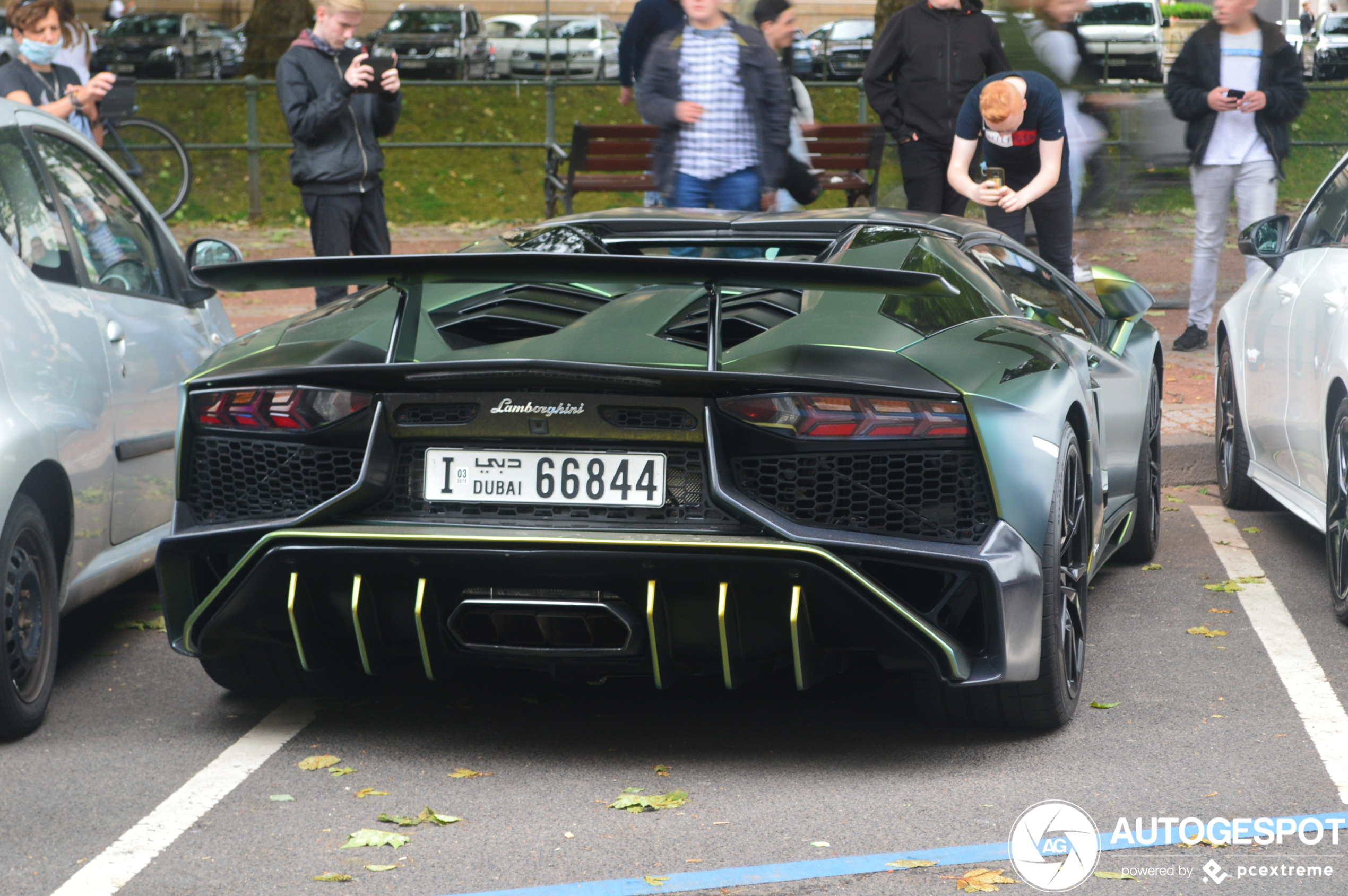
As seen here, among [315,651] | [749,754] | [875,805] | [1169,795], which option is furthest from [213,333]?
[1169,795]

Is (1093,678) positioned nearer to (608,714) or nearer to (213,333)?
(608,714)

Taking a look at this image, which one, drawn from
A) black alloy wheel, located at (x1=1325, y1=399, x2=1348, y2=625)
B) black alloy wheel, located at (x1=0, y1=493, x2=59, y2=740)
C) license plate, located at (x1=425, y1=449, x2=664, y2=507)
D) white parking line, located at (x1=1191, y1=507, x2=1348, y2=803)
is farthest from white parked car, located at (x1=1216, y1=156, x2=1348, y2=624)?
black alloy wheel, located at (x1=0, y1=493, x2=59, y2=740)

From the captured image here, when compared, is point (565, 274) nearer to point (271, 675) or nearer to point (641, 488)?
point (641, 488)

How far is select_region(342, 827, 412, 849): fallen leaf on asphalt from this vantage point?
3.59 m

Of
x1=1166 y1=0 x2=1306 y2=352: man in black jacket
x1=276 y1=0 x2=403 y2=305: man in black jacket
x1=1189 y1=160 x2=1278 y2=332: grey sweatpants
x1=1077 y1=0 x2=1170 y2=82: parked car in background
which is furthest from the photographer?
x1=1077 y1=0 x2=1170 y2=82: parked car in background

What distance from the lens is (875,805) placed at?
3814 millimetres

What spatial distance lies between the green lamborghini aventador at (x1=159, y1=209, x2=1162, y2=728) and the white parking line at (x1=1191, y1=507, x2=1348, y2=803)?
697 millimetres

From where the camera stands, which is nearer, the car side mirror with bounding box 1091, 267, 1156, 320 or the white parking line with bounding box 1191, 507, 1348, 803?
the white parking line with bounding box 1191, 507, 1348, 803

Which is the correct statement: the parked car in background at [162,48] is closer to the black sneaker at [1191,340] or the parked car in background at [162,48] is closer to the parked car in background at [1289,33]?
the parked car in background at [1289,33]

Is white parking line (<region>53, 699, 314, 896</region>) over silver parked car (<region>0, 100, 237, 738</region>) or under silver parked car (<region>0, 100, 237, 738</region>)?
under

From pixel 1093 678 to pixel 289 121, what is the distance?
17.2 ft

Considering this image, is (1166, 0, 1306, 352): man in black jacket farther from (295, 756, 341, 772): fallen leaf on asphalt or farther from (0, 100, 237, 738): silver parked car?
(295, 756, 341, 772): fallen leaf on asphalt

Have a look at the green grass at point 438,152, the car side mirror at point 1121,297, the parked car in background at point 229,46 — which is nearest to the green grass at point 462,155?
the green grass at point 438,152

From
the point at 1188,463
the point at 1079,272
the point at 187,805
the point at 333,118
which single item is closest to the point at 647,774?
the point at 187,805
